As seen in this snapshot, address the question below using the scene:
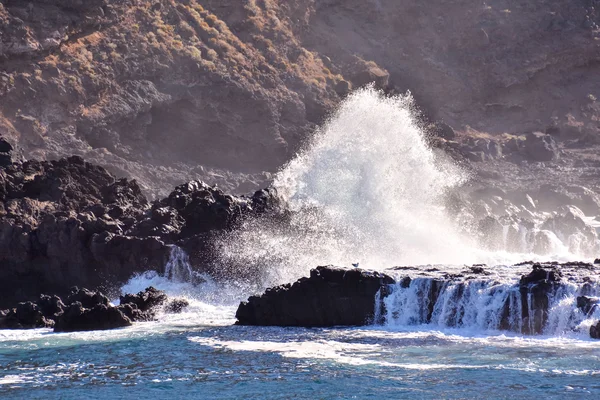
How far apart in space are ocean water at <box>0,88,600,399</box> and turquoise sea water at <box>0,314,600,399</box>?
0.18ft

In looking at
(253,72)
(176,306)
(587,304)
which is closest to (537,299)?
(587,304)

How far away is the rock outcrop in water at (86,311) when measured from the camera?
120 feet

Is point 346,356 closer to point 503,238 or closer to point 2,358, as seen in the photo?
point 2,358

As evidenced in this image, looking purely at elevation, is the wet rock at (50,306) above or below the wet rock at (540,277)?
below

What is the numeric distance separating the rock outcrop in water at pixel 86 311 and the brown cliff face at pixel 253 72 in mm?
36231

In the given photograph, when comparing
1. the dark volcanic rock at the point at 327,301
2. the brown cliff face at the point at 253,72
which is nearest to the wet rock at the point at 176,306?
the dark volcanic rock at the point at 327,301

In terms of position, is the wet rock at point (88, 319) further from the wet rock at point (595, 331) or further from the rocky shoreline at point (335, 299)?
the wet rock at point (595, 331)

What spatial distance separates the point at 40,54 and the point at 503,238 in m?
37.1

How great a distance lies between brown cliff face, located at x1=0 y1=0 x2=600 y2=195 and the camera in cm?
7962

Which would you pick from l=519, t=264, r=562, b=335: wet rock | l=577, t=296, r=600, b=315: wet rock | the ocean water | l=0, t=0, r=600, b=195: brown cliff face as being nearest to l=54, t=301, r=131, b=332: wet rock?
the ocean water

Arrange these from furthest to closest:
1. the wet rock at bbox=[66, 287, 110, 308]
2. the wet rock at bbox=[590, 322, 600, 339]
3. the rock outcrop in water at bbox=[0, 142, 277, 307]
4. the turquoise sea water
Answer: the rock outcrop in water at bbox=[0, 142, 277, 307] < the wet rock at bbox=[66, 287, 110, 308] < the wet rock at bbox=[590, 322, 600, 339] < the turquoise sea water

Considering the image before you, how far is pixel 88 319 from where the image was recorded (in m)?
36.6

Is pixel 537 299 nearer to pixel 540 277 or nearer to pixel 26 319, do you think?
pixel 540 277

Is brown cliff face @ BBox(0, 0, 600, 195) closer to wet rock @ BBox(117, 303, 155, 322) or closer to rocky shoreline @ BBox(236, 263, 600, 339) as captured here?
wet rock @ BBox(117, 303, 155, 322)
